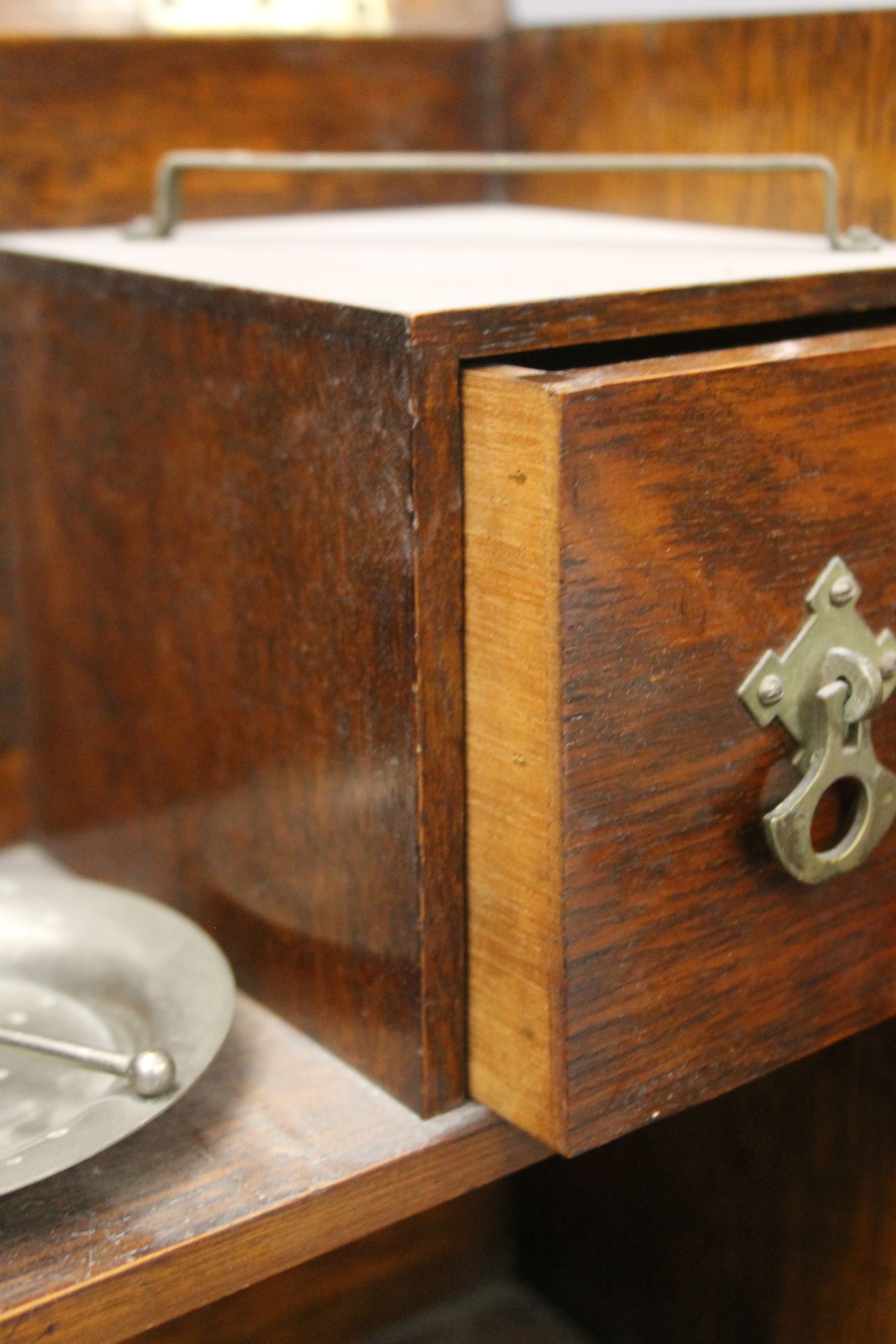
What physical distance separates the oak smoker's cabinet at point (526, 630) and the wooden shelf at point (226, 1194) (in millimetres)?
24

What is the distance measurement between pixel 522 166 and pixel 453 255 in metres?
0.08

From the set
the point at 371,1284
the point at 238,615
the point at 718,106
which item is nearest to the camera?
the point at 238,615

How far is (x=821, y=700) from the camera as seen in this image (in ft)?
2.12

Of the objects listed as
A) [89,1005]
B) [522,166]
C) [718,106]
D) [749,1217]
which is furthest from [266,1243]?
[718,106]

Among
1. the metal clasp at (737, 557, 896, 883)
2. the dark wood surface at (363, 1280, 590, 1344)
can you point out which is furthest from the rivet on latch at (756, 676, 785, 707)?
the dark wood surface at (363, 1280, 590, 1344)

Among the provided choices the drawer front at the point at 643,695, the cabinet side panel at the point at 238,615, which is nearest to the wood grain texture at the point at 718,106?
the drawer front at the point at 643,695

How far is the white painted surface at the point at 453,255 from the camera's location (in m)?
0.65

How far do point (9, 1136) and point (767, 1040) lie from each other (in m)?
0.31

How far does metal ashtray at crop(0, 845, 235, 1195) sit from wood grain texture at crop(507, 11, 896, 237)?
1.67 feet

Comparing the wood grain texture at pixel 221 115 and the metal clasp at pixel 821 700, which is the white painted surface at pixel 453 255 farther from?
the metal clasp at pixel 821 700

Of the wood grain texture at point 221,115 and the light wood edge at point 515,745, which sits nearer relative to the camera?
the light wood edge at point 515,745

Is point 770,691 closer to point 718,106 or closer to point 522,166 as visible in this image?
point 522,166

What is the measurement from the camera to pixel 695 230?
904 mm

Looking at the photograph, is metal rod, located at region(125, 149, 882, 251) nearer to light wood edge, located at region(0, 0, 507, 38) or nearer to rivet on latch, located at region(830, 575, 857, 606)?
light wood edge, located at region(0, 0, 507, 38)
